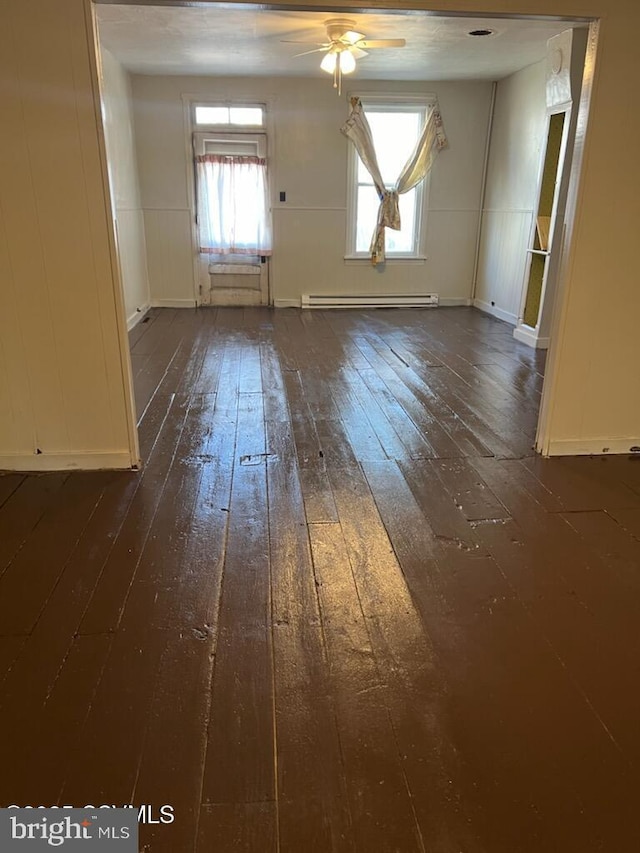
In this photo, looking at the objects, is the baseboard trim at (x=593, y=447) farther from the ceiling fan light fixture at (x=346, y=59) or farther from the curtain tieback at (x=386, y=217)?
the curtain tieback at (x=386, y=217)

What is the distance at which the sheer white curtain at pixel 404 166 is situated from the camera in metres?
6.90

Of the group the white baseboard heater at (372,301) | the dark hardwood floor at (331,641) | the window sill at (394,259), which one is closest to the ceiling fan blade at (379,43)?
the window sill at (394,259)

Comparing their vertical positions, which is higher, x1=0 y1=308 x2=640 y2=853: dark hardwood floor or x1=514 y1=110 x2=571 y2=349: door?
x1=514 y1=110 x2=571 y2=349: door

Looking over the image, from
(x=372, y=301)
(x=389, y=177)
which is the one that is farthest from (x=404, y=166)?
(x=372, y=301)

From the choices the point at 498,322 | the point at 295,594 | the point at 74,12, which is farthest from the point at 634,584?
the point at 498,322

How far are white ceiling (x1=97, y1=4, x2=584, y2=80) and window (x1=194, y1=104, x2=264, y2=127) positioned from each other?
0.36 metres

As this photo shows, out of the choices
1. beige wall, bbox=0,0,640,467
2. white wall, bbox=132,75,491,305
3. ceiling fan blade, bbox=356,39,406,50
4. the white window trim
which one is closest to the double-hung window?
white wall, bbox=132,75,491,305

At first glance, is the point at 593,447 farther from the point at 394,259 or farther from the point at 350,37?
the point at 394,259

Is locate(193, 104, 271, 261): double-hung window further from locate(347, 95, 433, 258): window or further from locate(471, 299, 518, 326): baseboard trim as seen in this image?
locate(471, 299, 518, 326): baseboard trim

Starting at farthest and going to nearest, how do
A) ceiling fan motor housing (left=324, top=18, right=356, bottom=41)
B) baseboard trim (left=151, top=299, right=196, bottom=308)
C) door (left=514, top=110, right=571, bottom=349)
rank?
1. baseboard trim (left=151, top=299, right=196, bottom=308)
2. door (left=514, top=110, right=571, bottom=349)
3. ceiling fan motor housing (left=324, top=18, right=356, bottom=41)

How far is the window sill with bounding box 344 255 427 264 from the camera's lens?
7.41 metres

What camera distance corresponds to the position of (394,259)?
746 cm

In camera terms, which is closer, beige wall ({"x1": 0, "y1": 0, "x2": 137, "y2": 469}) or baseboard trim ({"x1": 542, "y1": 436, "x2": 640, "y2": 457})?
beige wall ({"x1": 0, "y1": 0, "x2": 137, "y2": 469})

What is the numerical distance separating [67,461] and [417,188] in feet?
19.0
